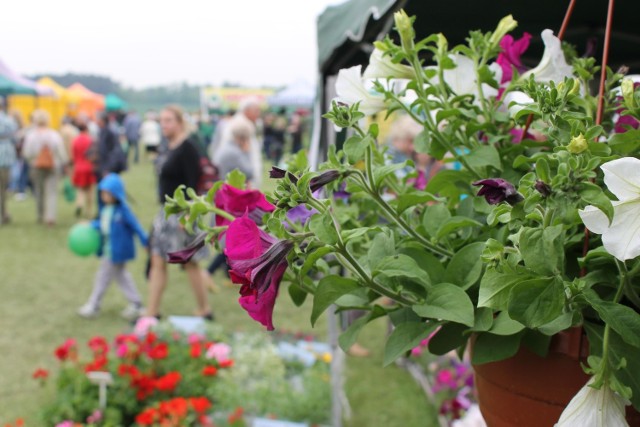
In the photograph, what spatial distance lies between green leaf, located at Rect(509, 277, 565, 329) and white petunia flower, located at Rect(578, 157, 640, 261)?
62 millimetres

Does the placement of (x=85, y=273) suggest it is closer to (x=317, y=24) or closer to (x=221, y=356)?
(x=221, y=356)

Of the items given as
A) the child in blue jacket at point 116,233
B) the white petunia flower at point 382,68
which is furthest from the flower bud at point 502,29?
the child in blue jacket at point 116,233

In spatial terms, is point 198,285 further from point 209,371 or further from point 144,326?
point 209,371

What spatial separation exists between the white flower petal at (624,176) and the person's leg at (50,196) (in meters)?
8.60

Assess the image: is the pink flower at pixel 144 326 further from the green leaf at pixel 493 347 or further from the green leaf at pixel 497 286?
the green leaf at pixel 497 286

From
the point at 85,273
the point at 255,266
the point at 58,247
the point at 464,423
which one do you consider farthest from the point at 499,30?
the point at 58,247

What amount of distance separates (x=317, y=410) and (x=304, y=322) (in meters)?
1.90

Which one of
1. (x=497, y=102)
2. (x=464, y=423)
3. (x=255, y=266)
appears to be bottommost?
(x=464, y=423)

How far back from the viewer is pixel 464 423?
7.25ft

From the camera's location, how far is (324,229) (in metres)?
0.64

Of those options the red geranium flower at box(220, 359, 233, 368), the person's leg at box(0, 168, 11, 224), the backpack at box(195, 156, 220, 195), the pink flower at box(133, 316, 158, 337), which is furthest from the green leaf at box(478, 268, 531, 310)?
the person's leg at box(0, 168, 11, 224)

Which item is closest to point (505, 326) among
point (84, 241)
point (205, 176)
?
point (205, 176)

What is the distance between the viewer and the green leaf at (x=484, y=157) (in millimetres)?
812

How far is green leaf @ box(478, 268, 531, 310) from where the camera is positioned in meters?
0.59
